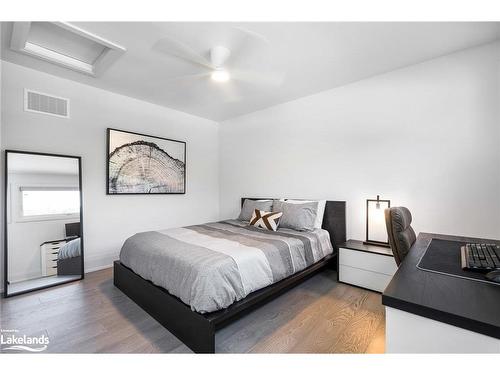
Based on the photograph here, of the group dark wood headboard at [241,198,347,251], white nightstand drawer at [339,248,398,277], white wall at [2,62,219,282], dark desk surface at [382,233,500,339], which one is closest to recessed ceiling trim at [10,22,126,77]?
white wall at [2,62,219,282]

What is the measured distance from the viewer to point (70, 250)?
2859 millimetres

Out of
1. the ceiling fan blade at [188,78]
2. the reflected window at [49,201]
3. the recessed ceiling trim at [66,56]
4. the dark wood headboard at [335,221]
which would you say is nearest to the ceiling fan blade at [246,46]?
the ceiling fan blade at [188,78]

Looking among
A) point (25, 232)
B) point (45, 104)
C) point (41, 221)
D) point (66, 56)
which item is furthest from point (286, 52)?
point (25, 232)

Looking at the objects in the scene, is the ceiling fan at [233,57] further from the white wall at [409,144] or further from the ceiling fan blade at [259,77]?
the white wall at [409,144]

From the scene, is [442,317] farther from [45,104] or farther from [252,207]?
[45,104]

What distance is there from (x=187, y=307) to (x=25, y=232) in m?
2.29

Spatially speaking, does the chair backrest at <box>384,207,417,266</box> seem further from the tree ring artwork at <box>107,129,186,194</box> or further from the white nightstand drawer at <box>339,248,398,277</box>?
the tree ring artwork at <box>107,129,186,194</box>

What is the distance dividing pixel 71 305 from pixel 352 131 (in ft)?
12.1

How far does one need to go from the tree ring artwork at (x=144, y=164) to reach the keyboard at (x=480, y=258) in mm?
3713

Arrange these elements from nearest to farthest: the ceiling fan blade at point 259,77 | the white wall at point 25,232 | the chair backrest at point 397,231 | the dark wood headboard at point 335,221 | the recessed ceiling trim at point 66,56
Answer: the chair backrest at point 397,231 < the recessed ceiling trim at point 66,56 < the white wall at point 25,232 < the ceiling fan blade at point 259,77 < the dark wood headboard at point 335,221

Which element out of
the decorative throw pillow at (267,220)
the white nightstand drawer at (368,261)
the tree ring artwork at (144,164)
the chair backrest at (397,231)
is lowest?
the white nightstand drawer at (368,261)

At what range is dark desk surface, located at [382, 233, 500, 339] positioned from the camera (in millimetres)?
724

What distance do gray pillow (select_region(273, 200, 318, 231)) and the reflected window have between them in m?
2.68

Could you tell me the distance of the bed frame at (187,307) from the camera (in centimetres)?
154
